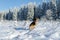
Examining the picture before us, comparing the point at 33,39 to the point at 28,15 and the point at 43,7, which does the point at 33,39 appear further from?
the point at 28,15

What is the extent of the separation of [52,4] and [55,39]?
7256cm

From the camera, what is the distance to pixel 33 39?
208 inches

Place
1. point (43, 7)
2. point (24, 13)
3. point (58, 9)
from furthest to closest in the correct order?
point (24, 13), point (43, 7), point (58, 9)

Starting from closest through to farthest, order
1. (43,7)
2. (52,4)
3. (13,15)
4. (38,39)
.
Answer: (38,39)
(52,4)
(43,7)
(13,15)

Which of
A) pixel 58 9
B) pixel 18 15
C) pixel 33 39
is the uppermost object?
pixel 33 39

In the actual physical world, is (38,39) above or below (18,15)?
above

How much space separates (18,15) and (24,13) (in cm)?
945

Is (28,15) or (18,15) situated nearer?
Result: (28,15)

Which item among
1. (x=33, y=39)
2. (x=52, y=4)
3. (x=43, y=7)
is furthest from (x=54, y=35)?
(x=43, y=7)

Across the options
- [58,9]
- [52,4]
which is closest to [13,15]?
[52,4]

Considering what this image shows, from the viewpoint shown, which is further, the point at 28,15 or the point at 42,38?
the point at 28,15

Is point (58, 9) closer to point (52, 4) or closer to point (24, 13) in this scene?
point (52, 4)

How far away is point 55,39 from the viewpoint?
485 cm

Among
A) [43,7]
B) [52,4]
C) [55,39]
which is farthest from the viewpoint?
[43,7]
